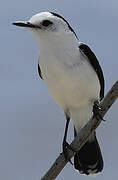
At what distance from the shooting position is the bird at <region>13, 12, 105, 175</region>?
12.8 ft

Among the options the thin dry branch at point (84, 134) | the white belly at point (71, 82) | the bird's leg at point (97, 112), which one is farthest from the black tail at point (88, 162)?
the thin dry branch at point (84, 134)

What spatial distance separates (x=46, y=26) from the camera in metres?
3.93

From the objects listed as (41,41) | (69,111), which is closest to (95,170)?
(69,111)

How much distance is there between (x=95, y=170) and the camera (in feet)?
14.4

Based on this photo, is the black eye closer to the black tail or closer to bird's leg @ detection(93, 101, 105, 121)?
bird's leg @ detection(93, 101, 105, 121)

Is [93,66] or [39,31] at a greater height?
[39,31]

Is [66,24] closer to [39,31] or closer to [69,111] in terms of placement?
[39,31]

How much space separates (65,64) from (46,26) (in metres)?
0.28

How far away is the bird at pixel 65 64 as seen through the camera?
3.91 m

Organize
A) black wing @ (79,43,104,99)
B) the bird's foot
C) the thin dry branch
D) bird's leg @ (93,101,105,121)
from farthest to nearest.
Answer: black wing @ (79,43,104,99) → the bird's foot → bird's leg @ (93,101,105,121) → the thin dry branch

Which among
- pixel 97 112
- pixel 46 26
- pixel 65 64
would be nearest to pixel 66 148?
pixel 97 112

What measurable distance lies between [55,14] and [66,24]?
101mm

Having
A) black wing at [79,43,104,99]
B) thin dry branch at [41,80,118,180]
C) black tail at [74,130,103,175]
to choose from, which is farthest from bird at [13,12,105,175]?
black tail at [74,130,103,175]

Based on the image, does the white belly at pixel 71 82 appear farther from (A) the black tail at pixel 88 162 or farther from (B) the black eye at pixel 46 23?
(A) the black tail at pixel 88 162
